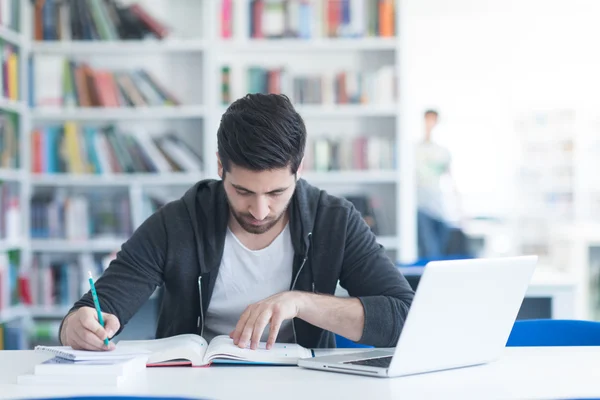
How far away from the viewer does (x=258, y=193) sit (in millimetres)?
1668

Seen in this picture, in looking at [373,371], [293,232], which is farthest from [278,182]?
[373,371]

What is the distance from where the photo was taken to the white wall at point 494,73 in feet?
29.7

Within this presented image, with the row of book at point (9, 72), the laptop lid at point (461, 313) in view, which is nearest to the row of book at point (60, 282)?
the row of book at point (9, 72)

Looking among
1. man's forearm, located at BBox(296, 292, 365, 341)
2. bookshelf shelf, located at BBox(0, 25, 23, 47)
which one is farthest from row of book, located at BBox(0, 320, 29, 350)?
man's forearm, located at BBox(296, 292, 365, 341)

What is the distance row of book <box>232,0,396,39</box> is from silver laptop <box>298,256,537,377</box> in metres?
2.96

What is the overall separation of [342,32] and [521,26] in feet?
18.7

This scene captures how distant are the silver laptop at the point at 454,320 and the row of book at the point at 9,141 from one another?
9.34ft

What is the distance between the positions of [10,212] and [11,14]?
1.02m

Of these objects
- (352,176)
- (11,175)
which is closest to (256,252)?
(352,176)

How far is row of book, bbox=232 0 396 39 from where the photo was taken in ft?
13.7

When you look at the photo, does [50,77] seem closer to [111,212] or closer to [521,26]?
[111,212]

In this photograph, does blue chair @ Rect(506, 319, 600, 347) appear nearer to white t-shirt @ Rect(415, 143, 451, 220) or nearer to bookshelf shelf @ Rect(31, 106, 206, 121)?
bookshelf shelf @ Rect(31, 106, 206, 121)

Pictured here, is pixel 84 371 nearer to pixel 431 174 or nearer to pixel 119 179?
pixel 119 179

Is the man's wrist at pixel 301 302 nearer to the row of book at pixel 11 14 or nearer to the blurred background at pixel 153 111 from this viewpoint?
the blurred background at pixel 153 111
